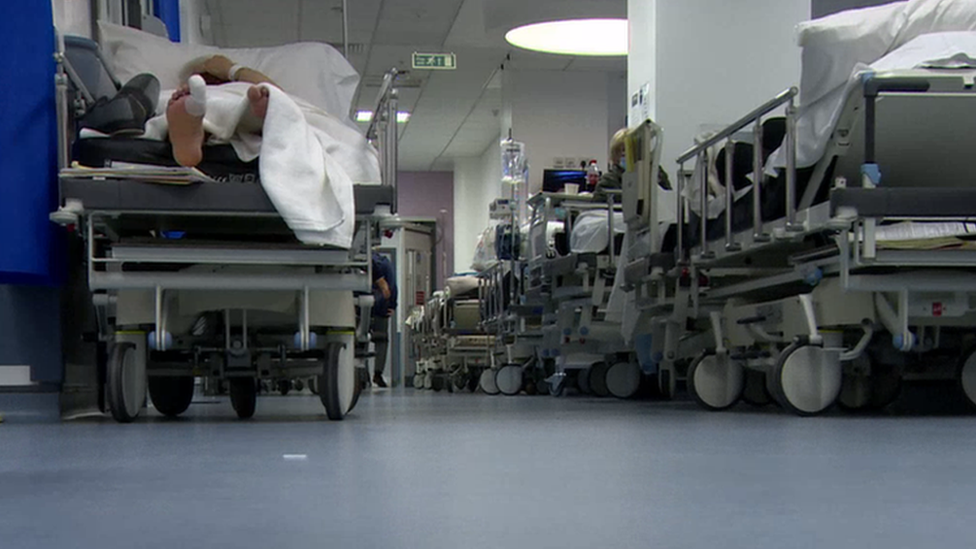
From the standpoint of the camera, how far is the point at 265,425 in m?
3.88

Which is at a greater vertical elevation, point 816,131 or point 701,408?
point 816,131

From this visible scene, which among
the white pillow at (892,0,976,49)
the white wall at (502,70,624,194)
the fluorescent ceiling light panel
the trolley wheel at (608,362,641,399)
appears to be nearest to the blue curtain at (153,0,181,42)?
the trolley wheel at (608,362,641,399)

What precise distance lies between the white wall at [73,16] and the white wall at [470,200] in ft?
40.3

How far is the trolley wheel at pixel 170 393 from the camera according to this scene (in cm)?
469

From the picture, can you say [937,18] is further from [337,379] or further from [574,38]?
[574,38]

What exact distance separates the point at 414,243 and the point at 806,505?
16909 millimetres

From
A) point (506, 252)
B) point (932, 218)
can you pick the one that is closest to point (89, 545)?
point (932, 218)

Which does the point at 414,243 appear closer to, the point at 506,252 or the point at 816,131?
the point at 506,252

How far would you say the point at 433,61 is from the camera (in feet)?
41.5

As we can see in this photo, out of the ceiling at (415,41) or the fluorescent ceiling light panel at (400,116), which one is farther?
the fluorescent ceiling light panel at (400,116)

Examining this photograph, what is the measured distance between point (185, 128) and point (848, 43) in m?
2.35

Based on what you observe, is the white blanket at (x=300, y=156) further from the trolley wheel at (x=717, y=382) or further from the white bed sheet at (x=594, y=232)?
the white bed sheet at (x=594, y=232)

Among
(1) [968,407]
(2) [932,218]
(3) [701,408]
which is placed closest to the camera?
(2) [932,218]

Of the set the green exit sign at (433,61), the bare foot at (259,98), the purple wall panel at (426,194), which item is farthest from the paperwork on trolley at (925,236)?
the purple wall panel at (426,194)
